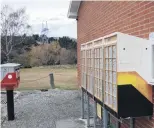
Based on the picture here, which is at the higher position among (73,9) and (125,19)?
(73,9)

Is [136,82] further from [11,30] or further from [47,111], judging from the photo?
[11,30]

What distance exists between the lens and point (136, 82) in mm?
4234

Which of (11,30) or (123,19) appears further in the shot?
(11,30)

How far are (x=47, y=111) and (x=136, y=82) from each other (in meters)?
6.12

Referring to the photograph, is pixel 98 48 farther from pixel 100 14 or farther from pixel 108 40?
pixel 100 14

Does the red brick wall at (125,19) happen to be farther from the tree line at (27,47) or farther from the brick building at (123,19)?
the tree line at (27,47)

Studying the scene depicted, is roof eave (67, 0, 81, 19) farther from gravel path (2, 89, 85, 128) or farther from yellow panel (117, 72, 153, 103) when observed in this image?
yellow panel (117, 72, 153, 103)

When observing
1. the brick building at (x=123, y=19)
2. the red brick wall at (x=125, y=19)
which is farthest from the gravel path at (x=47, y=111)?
the red brick wall at (x=125, y=19)

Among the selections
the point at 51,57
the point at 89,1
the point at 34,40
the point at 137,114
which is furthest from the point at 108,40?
the point at 34,40

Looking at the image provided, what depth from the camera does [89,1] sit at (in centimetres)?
1011

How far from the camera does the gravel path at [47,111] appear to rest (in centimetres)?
827

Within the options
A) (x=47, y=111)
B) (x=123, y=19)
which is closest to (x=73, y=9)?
(x=47, y=111)

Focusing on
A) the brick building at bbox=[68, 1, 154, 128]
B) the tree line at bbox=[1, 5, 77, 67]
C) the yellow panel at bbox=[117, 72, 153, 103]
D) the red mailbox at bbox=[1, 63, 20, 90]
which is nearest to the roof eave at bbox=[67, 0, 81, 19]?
the brick building at bbox=[68, 1, 154, 128]

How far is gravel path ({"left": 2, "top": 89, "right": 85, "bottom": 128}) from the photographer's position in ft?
27.1
